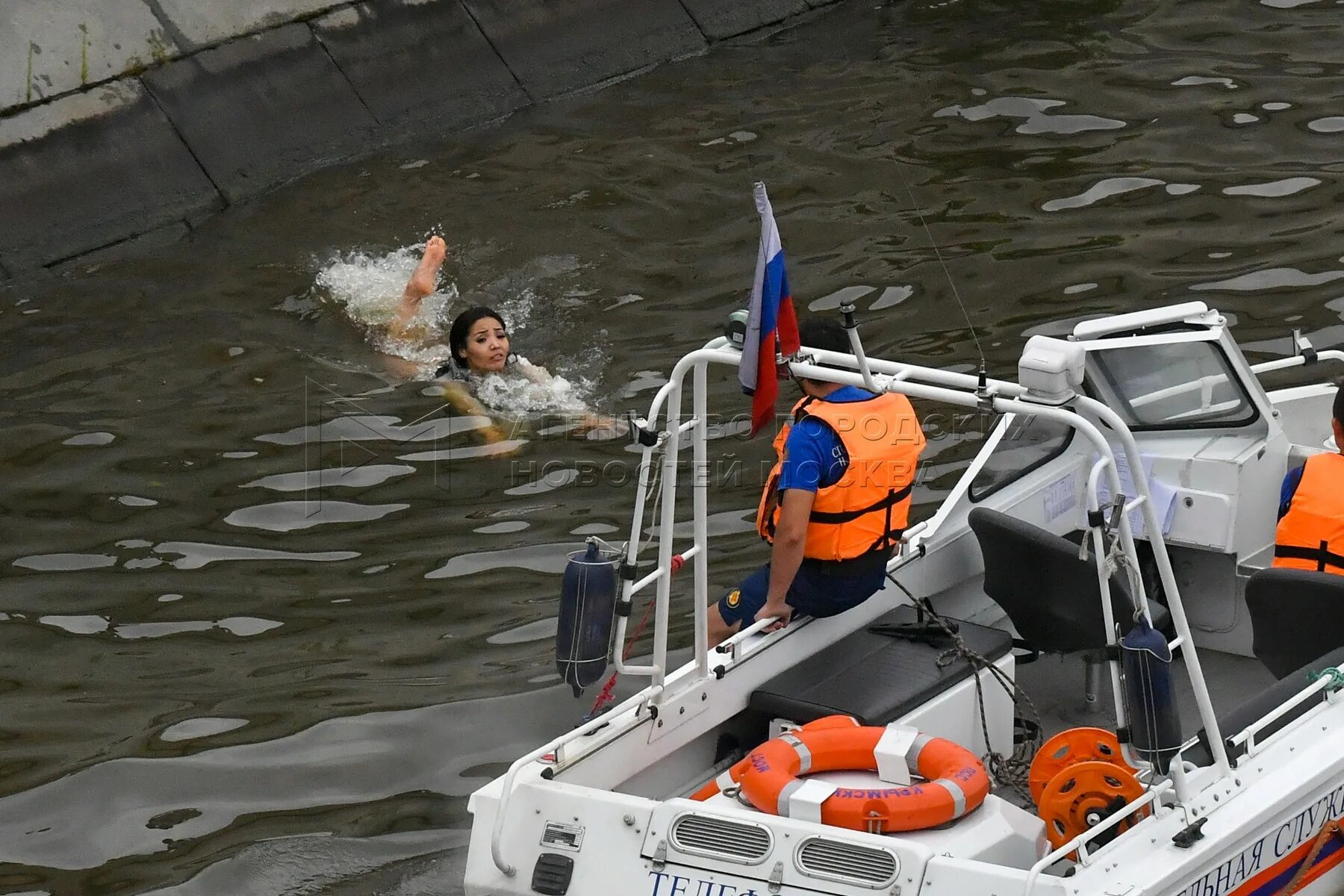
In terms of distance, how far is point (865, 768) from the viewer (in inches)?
188

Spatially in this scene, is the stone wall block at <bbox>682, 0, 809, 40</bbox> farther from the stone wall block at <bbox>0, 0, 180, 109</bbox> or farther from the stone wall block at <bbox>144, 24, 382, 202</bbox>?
the stone wall block at <bbox>0, 0, 180, 109</bbox>

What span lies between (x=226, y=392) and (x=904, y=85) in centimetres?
635

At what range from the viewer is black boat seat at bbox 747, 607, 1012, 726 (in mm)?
5199

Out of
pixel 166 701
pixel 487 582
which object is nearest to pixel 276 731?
pixel 166 701

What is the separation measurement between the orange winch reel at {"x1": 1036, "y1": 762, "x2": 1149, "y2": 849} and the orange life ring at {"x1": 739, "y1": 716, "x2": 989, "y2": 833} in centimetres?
22

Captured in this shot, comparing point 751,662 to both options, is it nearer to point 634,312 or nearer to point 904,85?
point 634,312

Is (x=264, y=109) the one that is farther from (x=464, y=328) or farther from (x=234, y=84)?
(x=464, y=328)

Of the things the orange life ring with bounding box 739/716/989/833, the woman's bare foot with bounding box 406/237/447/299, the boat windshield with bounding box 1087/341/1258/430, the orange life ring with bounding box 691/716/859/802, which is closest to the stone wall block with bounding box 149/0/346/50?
the woman's bare foot with bounding box 406/237/447/299

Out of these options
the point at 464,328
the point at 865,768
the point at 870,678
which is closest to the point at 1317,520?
the point at 870,678

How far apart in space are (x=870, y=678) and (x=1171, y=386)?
203 cm

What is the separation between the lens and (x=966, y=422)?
28.3ft

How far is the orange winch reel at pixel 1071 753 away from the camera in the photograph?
4781 millimetres

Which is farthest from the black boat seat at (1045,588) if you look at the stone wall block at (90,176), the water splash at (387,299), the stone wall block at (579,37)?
the stone wall block at (579,37)

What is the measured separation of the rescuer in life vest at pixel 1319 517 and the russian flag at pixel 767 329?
81.4 inches
